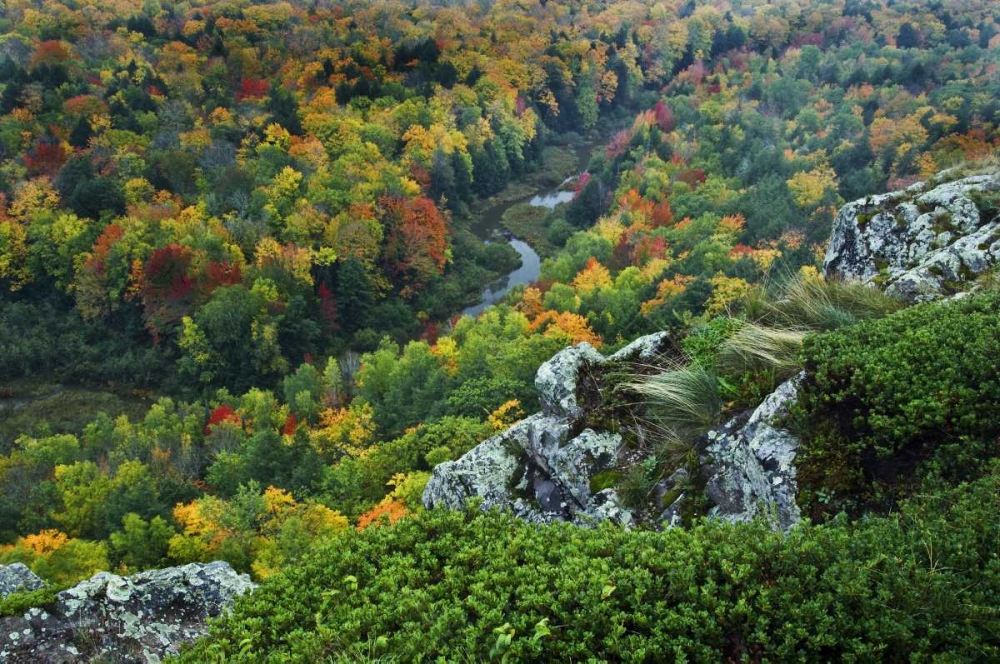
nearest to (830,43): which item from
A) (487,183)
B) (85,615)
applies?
(487,183)

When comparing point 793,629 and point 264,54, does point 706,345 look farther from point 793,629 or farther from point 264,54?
point 264,54

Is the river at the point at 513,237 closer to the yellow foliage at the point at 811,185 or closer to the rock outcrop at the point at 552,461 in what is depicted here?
the yellow foliage at the point at 811,185

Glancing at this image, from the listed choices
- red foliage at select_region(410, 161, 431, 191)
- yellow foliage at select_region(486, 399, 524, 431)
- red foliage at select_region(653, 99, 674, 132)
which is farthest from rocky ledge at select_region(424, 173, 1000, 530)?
red foliage at select_region(653, 99, 674, 132)

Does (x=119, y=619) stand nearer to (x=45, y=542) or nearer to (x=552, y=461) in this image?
(x=552, y=461)

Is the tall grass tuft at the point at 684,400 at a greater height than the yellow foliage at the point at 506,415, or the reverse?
the tall grass tuft at the point at 684,400

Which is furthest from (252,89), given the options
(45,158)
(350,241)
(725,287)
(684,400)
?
(684,400)

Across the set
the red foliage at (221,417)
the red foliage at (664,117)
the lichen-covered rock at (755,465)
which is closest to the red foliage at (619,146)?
the red foliage at (664,117)
